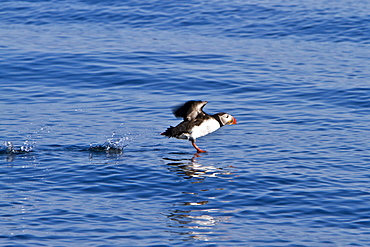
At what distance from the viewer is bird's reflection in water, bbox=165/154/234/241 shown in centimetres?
894

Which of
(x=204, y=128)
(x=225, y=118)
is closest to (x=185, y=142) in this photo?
(x=204, y=128)

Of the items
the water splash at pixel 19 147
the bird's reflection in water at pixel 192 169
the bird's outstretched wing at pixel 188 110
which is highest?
the bird's outstretched wing at pixel 188 110

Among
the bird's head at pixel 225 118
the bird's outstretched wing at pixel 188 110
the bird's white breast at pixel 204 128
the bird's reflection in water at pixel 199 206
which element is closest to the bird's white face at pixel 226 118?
the bird's head at pixel 225 118

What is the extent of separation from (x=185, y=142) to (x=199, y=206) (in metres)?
4.74

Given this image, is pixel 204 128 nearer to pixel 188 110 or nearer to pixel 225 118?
pixel 188 110

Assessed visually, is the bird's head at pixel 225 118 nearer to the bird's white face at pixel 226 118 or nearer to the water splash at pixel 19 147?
the bird's white face at pixel 226 118

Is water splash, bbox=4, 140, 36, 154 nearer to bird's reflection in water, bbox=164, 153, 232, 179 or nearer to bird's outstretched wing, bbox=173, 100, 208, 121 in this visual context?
bird's reflection in water, bbox=164, 153, 232, 179

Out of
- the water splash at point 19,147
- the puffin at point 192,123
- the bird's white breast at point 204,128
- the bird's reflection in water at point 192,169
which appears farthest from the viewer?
the bird's white breast at point 204,128

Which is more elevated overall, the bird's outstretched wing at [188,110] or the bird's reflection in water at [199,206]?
the bird's outstretched wing at [188,110]

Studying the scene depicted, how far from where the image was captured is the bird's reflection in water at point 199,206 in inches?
352

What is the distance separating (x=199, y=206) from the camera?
9.83 meters

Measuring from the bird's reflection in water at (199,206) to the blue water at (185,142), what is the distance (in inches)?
1.3

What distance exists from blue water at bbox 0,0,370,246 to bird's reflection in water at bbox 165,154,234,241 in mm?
33

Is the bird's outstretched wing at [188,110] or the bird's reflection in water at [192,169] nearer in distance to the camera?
the bird's reflection in water at [192,169]
